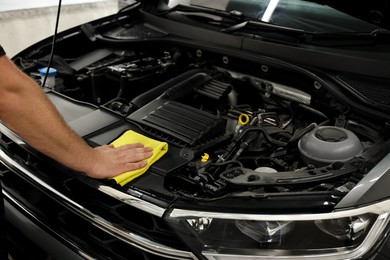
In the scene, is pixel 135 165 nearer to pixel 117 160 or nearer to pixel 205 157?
pixel 117 160

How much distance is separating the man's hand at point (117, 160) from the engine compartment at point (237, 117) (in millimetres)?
121

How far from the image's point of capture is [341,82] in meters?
1.55

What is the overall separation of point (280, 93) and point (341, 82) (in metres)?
0.28

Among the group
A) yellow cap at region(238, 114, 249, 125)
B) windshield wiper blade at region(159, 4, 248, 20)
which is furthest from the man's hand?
windshield wiper blade at region(159, 4, 248, 20)

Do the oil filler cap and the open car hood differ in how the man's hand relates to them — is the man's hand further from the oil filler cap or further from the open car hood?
the oil filler cap

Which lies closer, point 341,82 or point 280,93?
point 341,82

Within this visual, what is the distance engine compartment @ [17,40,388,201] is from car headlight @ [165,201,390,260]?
0.08m

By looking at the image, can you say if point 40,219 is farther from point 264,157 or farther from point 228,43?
point 228,43

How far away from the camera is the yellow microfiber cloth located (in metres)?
1.25

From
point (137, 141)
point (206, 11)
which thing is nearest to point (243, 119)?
point (137, 141)

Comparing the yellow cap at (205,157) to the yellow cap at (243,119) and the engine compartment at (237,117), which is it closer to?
the engine compartment at (237,117)

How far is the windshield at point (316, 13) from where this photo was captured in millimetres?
1498

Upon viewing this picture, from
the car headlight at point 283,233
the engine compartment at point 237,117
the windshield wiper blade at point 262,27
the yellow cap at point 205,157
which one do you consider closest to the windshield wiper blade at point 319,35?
the windshield wiper blade at point 262,27

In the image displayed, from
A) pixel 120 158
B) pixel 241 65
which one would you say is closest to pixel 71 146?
pixel 120 158
